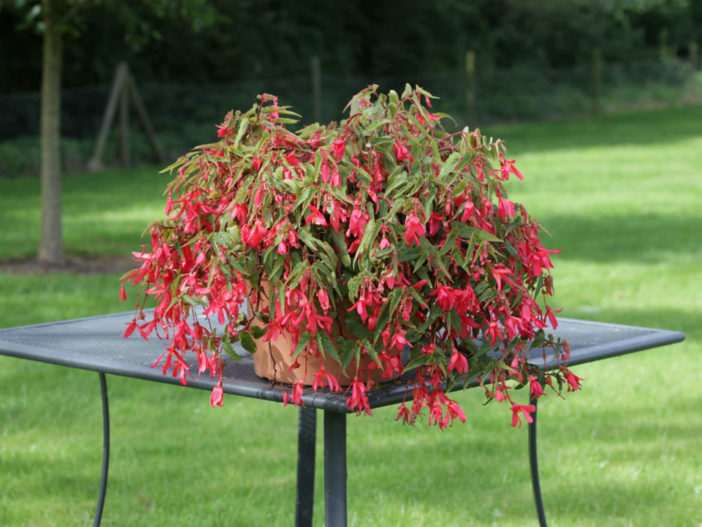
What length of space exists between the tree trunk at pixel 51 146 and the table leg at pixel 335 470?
558 centimetres

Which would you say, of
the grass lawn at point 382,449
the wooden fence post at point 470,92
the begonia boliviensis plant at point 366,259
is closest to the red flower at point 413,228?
the begonia boliviensis plant at point 366,259

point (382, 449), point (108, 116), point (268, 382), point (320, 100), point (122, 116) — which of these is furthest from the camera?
point (320, 100)

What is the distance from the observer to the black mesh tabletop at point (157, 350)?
1783 mm

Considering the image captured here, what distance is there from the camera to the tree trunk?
275 inches

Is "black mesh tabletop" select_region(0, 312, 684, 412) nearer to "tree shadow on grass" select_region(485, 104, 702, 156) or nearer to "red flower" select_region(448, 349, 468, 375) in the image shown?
"red flower" select_region(448, 349, 468, 375)

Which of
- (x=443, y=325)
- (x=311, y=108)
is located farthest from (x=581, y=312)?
(x=311, y=108)

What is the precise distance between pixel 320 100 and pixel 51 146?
10662mm

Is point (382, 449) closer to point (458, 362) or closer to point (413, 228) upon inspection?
point (458, 362)

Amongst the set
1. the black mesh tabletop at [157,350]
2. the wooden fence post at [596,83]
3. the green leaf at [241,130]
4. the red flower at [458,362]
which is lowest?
the black mesh tabletop at [157,350]

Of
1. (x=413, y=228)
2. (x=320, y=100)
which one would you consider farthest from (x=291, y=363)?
(x=320, y=100)

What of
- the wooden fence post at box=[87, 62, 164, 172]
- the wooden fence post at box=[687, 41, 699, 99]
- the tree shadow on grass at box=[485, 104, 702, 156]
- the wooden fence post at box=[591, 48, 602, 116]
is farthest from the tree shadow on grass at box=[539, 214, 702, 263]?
the wooden fence post at box=[687, 41, 699, 99]

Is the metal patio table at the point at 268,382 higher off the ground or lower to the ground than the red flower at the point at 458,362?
lower

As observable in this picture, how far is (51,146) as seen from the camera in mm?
7105

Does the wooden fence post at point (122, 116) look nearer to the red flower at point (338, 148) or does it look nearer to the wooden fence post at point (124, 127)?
the wooden fence post at point (124, 127)
